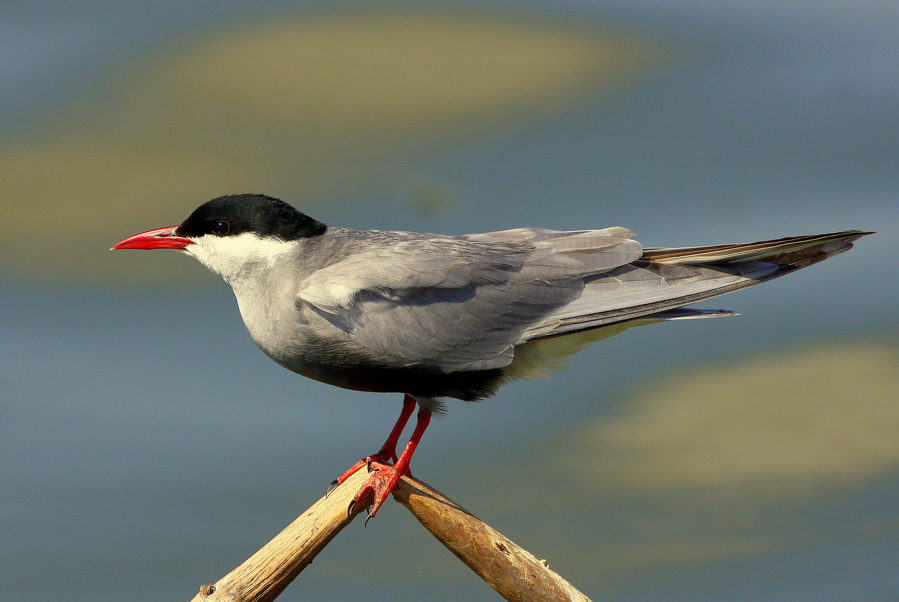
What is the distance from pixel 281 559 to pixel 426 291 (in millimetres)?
1264

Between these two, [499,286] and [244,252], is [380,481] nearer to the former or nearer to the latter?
[499,286]

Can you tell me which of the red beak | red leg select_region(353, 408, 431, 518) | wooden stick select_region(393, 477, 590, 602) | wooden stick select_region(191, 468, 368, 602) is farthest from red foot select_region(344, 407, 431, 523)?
the red beak

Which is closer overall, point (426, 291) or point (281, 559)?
point (281, 559)

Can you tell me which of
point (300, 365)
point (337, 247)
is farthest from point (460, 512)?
point (337, 247)

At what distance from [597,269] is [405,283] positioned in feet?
2.98

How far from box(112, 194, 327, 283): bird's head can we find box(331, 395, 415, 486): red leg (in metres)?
1.00

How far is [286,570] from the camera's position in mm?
3854

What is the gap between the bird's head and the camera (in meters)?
4.30

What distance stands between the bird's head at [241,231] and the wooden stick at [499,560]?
51.4 inches

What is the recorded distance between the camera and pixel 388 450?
4.72m

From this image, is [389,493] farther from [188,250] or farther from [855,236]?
[855,236]

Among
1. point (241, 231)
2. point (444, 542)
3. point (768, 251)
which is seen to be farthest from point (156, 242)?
point (768, 251)

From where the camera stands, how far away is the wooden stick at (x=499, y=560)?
3949 mm

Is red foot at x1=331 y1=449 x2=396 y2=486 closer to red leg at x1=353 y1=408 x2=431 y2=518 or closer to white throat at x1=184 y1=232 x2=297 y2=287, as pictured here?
red leg at x1=353 y1=408 x2=431 y2=518
